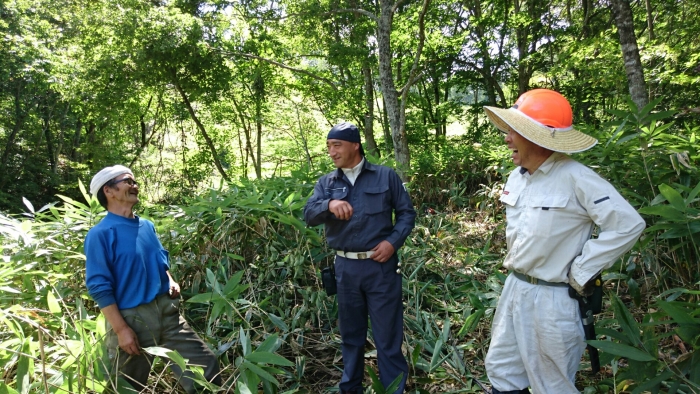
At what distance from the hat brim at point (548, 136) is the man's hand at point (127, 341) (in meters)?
1.86

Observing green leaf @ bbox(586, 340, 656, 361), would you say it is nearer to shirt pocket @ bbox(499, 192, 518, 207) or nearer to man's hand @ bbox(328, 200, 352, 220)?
shirt pocket @ bbox(499, 192, 518, 207)

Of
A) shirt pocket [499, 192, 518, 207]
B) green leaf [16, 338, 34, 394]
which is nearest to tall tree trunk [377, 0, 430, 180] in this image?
shirt pocket [499, 192, 518, 207]

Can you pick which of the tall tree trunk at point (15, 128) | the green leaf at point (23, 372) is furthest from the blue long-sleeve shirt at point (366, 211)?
the tall tree trunk at point (15, 128)

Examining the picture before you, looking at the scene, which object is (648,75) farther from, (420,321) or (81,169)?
(81,169)

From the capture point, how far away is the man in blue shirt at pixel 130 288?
182cm

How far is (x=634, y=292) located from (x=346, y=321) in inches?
65.0

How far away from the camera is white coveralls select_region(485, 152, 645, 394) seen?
1.44 meters

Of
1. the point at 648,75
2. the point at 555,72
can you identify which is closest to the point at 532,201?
the point at 648,75

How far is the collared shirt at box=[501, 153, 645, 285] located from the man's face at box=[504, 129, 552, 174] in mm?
28

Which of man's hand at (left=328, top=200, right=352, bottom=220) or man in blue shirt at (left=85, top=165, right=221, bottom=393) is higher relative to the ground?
man's hand at (left=328, top=200, right=352, bottom=220)

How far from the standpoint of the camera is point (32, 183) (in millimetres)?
Answer: 12711

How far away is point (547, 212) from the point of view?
155 centimetres

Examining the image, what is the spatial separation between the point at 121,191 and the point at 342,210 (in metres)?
1.10

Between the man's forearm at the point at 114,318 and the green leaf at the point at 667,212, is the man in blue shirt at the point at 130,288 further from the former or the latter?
the green leaf at the point at 667,212
